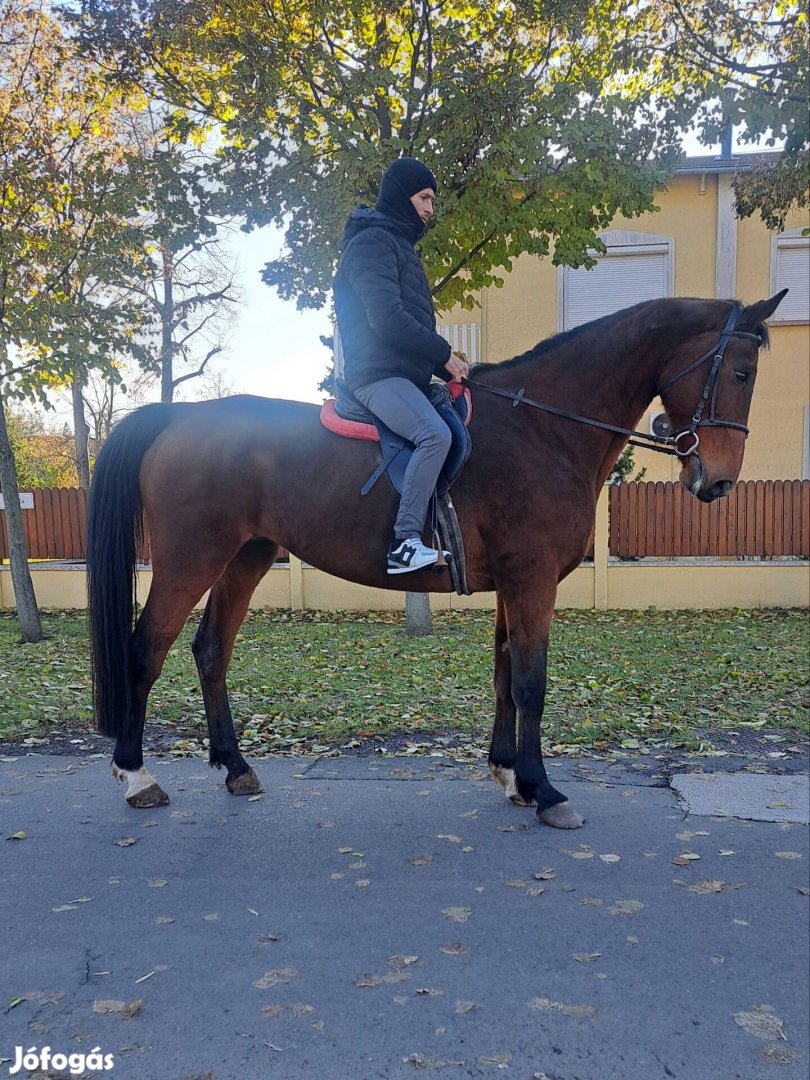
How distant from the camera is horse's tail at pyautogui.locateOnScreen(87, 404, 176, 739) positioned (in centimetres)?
410

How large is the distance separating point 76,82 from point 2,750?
840 centimetres

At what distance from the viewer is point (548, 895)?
309 centimetres

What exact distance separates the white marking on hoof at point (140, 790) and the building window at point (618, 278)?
14.8m

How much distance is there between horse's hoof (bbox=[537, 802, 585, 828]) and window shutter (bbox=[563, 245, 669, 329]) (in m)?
14.4

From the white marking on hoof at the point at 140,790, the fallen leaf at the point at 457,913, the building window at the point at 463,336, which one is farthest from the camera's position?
the building window at the point at 463,336

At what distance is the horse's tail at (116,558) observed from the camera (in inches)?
161

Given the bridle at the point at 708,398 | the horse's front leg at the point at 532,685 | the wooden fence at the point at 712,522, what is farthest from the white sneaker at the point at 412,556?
the wooden fence at the point at 712,522

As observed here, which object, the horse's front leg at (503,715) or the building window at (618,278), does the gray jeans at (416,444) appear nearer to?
the horse's front leg at (503,715)

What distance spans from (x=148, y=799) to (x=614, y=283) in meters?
15.8

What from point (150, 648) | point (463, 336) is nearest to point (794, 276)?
point (463, 336)

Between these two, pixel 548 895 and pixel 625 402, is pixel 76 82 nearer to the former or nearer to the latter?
pixel 625 402

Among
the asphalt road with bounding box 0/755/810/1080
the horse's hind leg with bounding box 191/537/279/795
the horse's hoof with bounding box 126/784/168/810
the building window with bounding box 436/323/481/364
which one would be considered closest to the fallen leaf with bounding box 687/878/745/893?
the asphalt road with bounding box 0/755/810/1080

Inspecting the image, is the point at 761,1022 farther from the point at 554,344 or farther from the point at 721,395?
the point at 554,344

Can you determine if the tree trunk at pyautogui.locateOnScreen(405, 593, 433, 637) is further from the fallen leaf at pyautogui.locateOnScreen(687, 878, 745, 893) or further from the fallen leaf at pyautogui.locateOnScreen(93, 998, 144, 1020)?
the fallen leaf at pyautogui.locateOnScreen(93, 998, 144, 1020)
